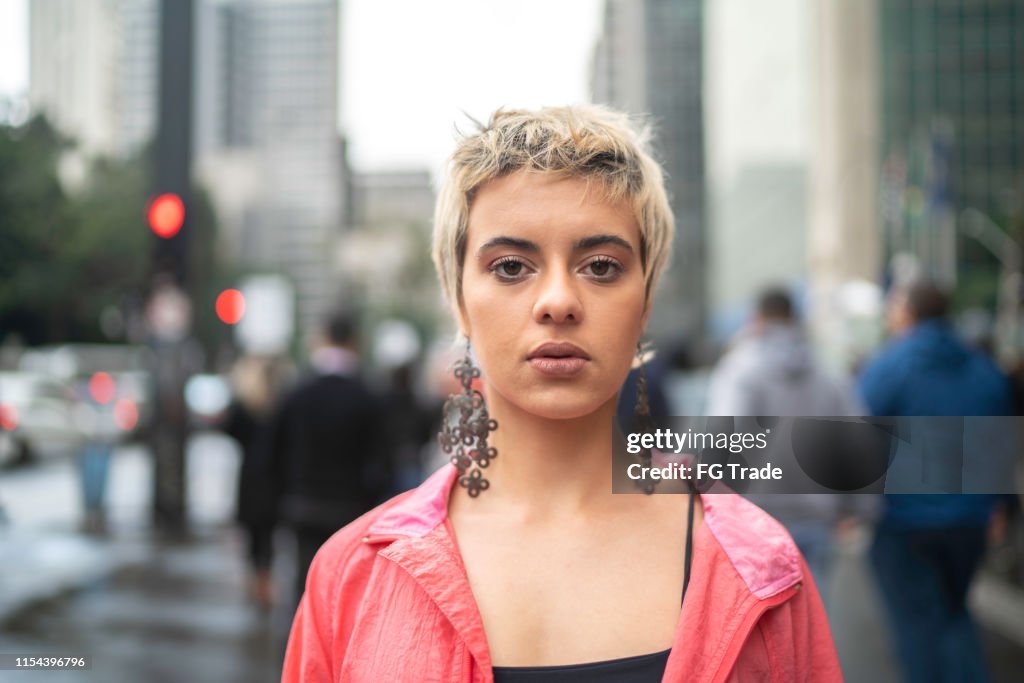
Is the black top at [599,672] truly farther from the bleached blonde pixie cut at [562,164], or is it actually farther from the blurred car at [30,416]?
the blurred car at [30,416]

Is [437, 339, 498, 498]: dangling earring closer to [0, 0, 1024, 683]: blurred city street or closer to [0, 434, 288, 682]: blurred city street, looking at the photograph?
[0, 0, 1024, 683]: blurred city street

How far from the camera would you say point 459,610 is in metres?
1.70

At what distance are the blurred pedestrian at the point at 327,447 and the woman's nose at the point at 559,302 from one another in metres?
4.78

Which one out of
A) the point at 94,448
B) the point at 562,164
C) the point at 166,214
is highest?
the point at 166,214

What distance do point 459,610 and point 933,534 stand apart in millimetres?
3679

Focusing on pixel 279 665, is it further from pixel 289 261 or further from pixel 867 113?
pixel 289 261

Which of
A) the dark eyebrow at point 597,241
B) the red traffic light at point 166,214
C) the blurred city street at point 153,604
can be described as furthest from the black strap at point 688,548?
the red traffic light at point 166,214

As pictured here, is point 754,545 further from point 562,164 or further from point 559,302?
point 562,164

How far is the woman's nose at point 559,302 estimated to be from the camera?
1.66 m

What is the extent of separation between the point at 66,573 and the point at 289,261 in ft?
456

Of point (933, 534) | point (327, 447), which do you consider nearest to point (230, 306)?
point (327, 447)

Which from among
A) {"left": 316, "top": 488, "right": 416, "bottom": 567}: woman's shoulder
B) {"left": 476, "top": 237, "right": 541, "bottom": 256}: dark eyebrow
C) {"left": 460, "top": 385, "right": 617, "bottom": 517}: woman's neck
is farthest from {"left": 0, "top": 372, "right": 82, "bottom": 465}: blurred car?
{"left": 476, "top": 237, "right": 541, "bottom": 256}: dark eyebrow

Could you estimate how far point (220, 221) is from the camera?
16.1m

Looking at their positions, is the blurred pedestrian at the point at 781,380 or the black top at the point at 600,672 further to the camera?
the blurred pedestrian at the point at 781,380
